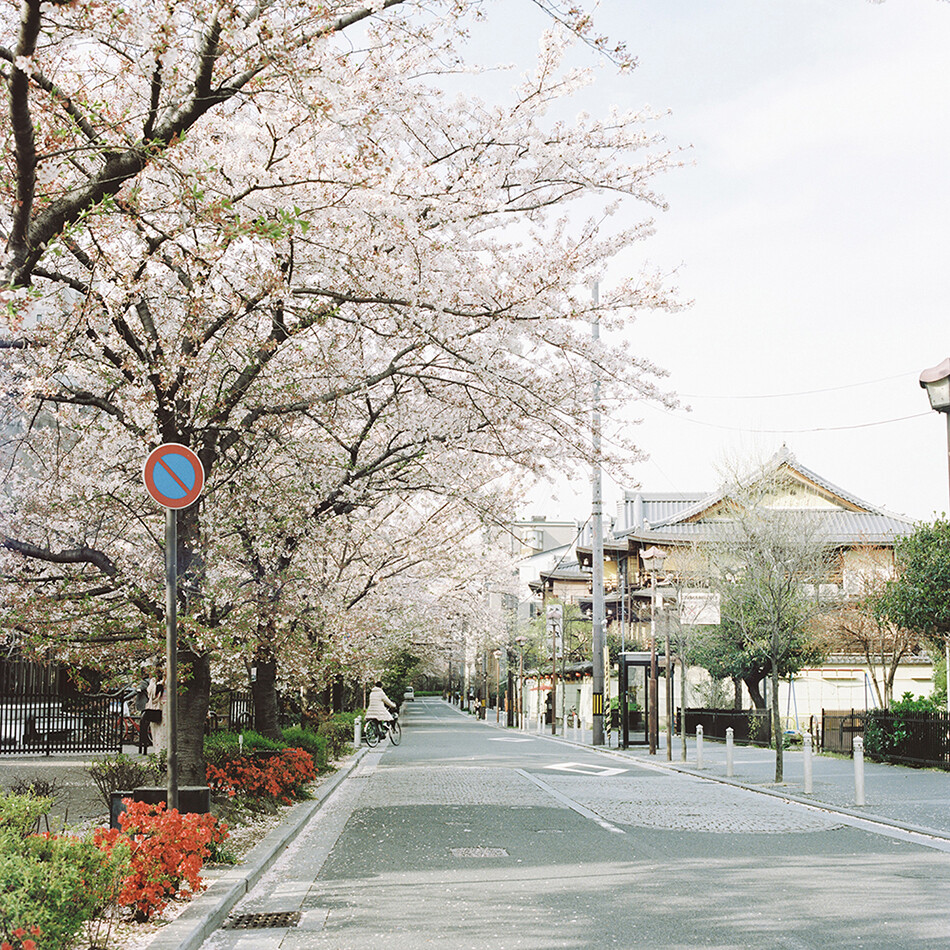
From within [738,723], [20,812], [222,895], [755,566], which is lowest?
[738,723]

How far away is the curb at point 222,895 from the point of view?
6.59 meters

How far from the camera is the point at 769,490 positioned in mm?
32219

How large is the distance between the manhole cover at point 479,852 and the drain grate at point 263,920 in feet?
9.43

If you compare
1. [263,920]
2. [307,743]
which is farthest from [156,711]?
[263,920]

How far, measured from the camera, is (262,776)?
44.8 ft

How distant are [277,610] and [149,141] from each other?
732 centimetres

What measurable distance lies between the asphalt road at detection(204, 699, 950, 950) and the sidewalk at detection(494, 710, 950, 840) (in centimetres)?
74

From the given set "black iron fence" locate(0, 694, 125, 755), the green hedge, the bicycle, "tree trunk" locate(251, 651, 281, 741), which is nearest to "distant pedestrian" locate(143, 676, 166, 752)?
"tree trunk" locate(251, 651, 281, 741)

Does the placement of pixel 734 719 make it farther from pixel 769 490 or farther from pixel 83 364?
pixel 83 364

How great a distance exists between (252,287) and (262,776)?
21.2ft

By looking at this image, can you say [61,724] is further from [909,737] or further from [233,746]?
[909,737]

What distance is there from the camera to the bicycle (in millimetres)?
33719

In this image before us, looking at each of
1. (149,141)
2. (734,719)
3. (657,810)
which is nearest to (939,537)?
(657,810)

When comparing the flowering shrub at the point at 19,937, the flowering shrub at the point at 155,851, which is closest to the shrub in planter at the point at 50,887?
the flowering shrub at the point at 19,937
